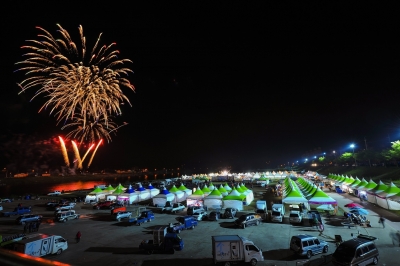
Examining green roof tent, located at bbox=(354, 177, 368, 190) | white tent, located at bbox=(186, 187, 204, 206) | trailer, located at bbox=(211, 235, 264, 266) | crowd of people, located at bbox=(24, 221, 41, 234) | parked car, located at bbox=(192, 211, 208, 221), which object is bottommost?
crowd of people, located at bbox=(24, 221, 41, 234)

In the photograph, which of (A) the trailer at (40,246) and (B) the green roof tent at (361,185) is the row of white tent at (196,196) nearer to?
(B) the green roof tent at (361,185)

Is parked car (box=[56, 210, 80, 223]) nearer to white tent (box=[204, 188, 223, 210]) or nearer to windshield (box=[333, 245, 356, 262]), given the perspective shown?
white tent (box=[204, 188, 223, 210])

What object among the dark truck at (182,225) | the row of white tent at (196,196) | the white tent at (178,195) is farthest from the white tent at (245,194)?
the dark truck at (182,225)

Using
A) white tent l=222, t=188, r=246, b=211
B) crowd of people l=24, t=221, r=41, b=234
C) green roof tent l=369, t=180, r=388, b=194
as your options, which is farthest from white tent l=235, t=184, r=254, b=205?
crowd of people l=24, t=221, r=41, b=234

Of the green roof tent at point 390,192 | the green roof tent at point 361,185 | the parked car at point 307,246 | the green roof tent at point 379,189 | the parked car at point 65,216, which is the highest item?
the green roof tent at point 361,185

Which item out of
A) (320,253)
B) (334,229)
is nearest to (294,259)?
(320,253)

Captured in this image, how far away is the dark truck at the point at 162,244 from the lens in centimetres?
1554

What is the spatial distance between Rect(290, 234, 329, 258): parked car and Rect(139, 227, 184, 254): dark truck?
7.34 meters

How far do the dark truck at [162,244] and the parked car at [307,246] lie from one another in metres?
7.34

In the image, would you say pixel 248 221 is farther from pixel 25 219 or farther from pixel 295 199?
pixel 25 219

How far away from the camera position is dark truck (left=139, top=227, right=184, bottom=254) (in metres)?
15.5

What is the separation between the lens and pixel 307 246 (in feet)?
47.0

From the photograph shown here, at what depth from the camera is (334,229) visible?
2044cm

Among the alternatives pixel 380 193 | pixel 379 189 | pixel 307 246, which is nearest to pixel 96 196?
pixel 307 246
